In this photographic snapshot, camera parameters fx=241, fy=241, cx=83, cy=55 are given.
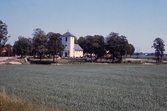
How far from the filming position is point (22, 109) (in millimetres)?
10062

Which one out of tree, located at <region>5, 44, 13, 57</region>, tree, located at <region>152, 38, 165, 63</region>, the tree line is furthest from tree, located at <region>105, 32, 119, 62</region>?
tree, located at <region>5, 44, 13, 57</region>

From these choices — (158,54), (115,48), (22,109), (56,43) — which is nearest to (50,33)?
(56,43)

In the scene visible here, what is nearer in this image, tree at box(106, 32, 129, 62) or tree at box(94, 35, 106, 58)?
tree at box(106, 32, 129, 62)

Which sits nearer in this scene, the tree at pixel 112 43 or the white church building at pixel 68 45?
the tree at pixel 112 43

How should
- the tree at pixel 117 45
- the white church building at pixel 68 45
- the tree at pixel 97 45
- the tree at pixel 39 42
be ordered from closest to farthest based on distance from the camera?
1. the tree at pixel 39 42
2. the tree at pixel 117 45
3. the tree at pixel 97 45
4. the white church building at pixel 68 45

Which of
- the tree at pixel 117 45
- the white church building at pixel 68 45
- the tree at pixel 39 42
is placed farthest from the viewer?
the white church building at pixel 68 45

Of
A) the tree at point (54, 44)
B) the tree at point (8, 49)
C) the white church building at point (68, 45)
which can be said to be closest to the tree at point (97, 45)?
the white church building at point (68, 45)

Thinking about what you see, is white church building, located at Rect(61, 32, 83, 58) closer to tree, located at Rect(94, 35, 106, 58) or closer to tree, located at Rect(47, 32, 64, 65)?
tree, located at Rect(94, 35, 106, 58)

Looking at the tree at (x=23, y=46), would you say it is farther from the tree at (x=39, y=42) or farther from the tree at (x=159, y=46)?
the tree at (x=159, y=46)

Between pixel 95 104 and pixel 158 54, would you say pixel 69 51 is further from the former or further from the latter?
pixel 95 104

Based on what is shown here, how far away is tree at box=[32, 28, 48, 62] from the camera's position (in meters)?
92.2

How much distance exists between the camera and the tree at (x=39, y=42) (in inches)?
3628

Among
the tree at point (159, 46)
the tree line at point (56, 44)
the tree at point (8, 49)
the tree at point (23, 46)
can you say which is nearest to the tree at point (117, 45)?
the tree line at point (56, 44)

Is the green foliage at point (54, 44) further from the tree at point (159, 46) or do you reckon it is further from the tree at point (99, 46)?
the tree at point (159, 46)
